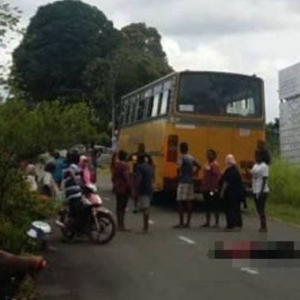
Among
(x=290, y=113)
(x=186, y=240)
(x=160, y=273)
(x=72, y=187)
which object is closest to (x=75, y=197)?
(x=72, y=187)

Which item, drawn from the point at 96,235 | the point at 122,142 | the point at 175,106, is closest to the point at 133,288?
the point at 96,235

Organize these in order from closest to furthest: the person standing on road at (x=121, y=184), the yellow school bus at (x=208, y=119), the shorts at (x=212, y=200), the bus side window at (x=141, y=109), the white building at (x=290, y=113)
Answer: the person standing on road at (x=121, y=184), the shorts at (x=212, y=200), the yellow school bus at (x=208, y=119), the bus side window at (x=141, y=109), the white building at (x=290, y=113)

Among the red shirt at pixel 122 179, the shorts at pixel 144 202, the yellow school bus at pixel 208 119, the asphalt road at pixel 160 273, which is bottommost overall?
the asphalt road at pixel 160 273

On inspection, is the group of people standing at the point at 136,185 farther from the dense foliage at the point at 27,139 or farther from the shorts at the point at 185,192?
the dense foliage at the point at 27,139

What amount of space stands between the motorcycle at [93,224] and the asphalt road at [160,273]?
19cm

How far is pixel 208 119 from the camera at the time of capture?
22828 millimetres

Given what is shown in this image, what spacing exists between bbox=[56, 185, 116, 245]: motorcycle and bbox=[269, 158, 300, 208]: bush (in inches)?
423

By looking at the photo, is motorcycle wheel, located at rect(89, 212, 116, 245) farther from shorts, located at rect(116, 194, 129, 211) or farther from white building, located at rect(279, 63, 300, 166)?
white building, located at rect(279, 63, 300, 166)

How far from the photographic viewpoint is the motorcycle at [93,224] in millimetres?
15659

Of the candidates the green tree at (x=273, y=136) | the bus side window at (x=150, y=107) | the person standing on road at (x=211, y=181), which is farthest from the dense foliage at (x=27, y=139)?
the green tree at (x=273, y=136)

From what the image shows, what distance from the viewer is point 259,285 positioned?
11234 millimetres

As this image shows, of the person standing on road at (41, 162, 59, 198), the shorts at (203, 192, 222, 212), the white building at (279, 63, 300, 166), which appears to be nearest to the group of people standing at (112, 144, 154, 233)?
the person standing on road at (41, 162, 59, 198)

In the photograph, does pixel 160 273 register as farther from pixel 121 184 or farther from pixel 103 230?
pixel 121 184

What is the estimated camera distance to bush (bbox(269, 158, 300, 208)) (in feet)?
84.5
